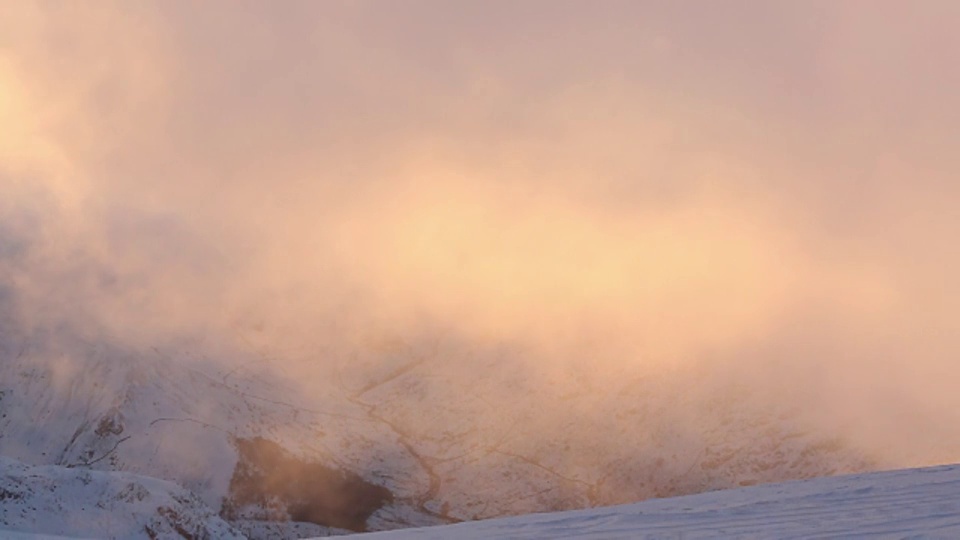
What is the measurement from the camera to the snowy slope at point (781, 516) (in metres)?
12.4

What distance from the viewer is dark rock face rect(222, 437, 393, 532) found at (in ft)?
204

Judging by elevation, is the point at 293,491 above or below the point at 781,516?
above

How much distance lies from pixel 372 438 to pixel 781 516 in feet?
219

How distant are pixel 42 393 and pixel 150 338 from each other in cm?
1363

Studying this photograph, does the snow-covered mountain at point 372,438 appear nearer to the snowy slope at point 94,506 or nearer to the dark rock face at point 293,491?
the dark rock face at point 293,491

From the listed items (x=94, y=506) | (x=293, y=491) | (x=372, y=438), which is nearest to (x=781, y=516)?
(x=94, y=506)

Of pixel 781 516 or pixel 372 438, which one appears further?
pixel 372 438

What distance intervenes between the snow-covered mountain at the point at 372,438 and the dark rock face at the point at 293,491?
14cm

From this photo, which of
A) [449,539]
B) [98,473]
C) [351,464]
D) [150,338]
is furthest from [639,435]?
[449,539]

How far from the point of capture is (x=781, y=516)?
1338 cm

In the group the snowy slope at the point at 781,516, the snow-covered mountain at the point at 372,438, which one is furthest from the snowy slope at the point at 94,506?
the snow-covered mountain at the point at 372,438

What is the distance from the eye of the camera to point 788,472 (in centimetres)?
6994

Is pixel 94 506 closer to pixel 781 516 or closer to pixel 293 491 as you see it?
pixel 781 516

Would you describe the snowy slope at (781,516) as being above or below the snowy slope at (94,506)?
below
